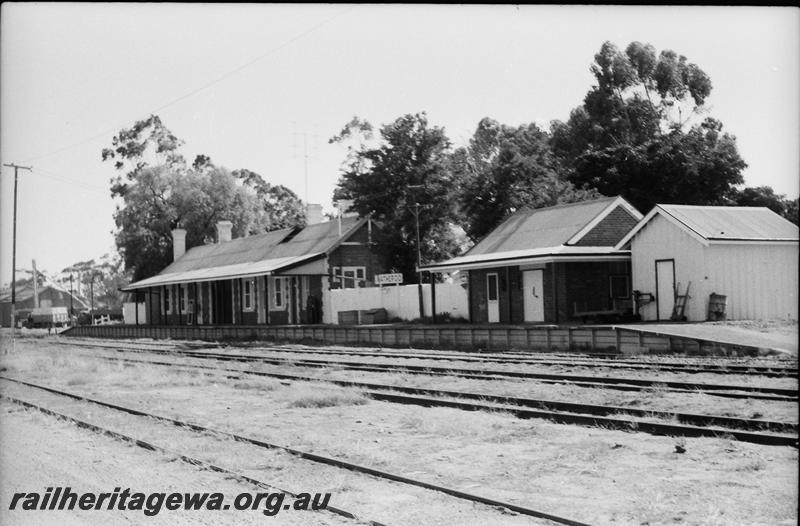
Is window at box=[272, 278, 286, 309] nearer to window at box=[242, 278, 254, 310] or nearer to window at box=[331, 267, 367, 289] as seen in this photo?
window at box=[242, 278, 254, 310]

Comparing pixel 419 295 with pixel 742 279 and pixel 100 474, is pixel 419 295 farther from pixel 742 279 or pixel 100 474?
pixel 100 474

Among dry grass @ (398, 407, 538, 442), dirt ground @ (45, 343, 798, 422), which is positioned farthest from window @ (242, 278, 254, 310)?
dry grass @ (398, 407, 538, 442)

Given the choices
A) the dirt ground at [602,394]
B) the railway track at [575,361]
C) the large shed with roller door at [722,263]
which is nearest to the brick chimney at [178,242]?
the railway track at [575,361]

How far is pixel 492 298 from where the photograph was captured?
99.6ft

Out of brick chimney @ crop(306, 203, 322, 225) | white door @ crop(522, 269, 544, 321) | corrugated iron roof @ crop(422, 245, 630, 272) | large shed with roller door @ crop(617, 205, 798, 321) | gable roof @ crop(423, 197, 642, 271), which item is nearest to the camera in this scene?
large shed with roller door @ crop(617, 205, 798, 321)

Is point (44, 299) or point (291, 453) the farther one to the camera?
point (44, 299)

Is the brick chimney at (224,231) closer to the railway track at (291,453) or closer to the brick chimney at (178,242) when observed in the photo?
the brick chimney at (178,242)

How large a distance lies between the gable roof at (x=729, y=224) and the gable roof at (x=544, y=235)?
2.81m

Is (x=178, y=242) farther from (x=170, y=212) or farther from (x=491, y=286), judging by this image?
(x=491, y=286)

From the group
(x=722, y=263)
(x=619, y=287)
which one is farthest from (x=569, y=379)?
(x=619, y=287)

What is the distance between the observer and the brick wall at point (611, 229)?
28.0 meters

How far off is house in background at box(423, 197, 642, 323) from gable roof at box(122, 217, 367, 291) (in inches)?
375

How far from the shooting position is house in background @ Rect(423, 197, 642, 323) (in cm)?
2683

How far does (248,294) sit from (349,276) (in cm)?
665
